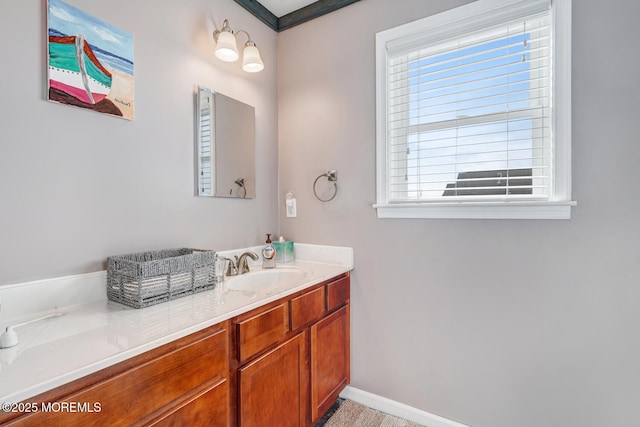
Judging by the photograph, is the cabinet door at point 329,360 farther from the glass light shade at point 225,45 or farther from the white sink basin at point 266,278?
the glass light shade at point 225,45

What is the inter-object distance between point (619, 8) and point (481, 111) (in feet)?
2.12

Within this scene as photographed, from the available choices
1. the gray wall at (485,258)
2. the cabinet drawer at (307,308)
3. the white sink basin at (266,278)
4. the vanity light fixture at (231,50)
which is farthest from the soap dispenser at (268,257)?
→ the vanity light fixture at (231,50)

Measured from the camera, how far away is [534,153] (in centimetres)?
156

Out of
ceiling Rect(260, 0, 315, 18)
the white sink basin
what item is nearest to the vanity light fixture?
ceiling Rect(260, 0, 315, 18)

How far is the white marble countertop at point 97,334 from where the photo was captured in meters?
0.71

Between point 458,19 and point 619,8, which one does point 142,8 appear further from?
point 619,8

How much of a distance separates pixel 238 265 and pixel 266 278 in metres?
0.18

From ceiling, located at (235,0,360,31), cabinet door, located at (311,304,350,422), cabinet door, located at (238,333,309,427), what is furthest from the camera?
ceiling, located at (235,0,360,31)

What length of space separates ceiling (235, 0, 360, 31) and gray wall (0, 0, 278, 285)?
0.09 metres

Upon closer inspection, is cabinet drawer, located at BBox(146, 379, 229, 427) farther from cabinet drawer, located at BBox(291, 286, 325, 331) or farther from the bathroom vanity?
cabinet drawer, located at BBox(291, 286, 325, 331)

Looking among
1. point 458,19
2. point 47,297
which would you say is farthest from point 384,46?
point 47,297

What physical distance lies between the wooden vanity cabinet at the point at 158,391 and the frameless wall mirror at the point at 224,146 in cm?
93

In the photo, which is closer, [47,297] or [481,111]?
[47,297]

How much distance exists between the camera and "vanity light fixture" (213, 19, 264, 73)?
1.71 metres
